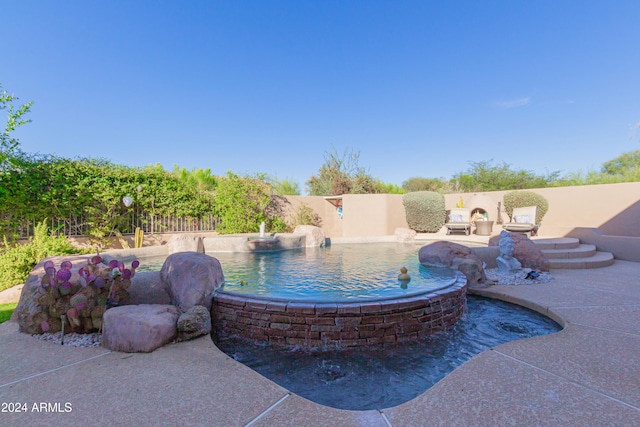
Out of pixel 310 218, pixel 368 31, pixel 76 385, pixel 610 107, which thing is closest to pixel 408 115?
pixel 368 31

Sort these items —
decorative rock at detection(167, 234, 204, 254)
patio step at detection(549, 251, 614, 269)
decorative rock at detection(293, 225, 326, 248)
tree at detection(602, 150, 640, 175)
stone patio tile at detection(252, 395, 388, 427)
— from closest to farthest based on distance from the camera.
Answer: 1. stone patio tile at detection(252, 395, 388, 427)
2. patio step at detection(549, 251, 614, 269)
3. decorative rock at detection(167, 234, 204, 254)
4. decorative rock at detection(293, 225, 326, 248)
5. tree at detection(602, 150, 640, 175)

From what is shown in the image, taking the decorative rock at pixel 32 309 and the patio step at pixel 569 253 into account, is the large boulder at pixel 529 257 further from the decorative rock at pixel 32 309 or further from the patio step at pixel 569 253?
the decorative rock at pixel 32 309

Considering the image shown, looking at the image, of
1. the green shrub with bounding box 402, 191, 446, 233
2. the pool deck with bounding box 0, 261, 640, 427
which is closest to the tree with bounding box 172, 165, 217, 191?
the green shrub with bounding box 402, 191, 446, 233

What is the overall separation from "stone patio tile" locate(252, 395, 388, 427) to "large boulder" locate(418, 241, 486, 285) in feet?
13.8

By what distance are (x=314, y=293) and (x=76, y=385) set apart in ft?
8.02

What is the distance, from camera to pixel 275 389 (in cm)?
205

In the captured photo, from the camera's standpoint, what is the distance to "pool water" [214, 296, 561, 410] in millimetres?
2377

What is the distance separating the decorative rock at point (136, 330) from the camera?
2.70m

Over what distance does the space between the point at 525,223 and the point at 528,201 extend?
8.08ft

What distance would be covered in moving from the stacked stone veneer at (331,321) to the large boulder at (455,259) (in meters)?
2.22

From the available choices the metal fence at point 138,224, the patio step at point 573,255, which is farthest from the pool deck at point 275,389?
the metal fence at point 138,224

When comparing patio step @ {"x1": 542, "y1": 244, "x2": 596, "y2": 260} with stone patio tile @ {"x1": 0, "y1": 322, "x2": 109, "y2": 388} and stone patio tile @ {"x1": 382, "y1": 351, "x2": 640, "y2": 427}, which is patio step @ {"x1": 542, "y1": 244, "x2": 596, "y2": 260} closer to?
stone patio tile @ {"x1": 382, "y1": 351, "x2": 640, "y2": 427}

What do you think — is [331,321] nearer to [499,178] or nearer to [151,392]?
[151,392]

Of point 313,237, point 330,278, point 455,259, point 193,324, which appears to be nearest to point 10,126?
point 193,324
